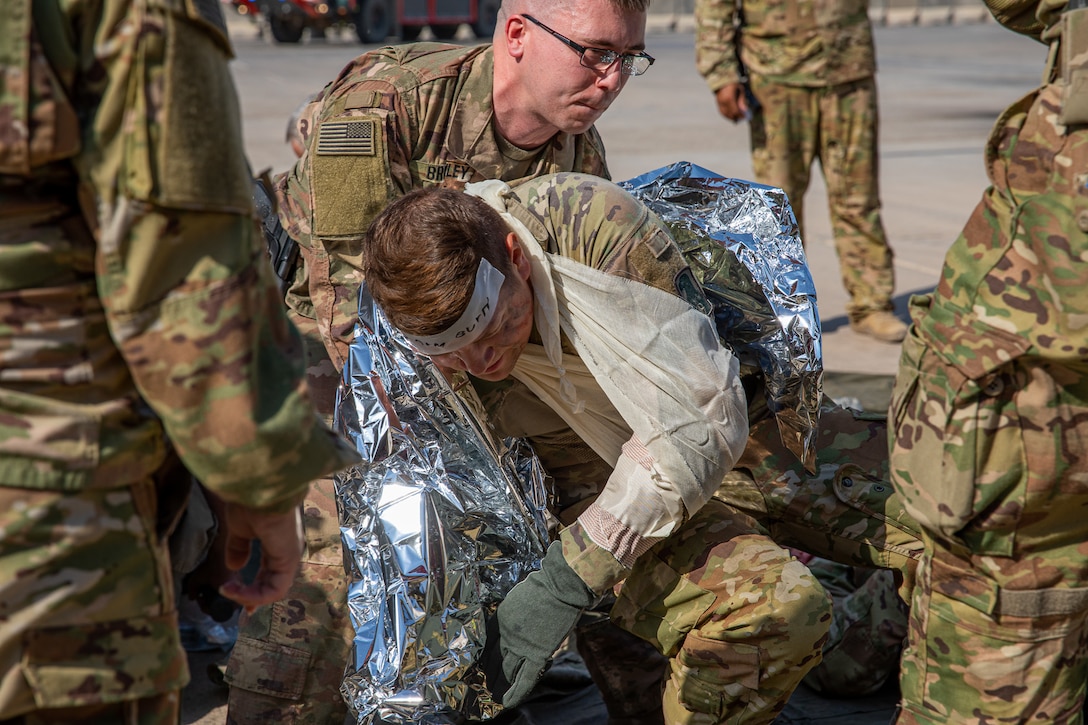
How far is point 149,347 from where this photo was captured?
1.35 m

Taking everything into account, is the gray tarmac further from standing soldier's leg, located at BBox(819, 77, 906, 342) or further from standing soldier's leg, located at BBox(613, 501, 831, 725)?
standing soldier's leg, located at BBox(613, 501, 831, 725)

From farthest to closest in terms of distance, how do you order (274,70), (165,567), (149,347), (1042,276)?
(274,70), (1042,276), (165,567), (149,347)

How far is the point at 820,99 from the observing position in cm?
543

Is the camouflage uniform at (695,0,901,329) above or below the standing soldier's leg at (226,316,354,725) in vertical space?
above

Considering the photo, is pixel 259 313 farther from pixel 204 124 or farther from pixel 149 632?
pixel 149 632

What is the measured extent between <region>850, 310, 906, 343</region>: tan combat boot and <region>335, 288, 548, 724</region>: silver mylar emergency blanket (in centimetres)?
316

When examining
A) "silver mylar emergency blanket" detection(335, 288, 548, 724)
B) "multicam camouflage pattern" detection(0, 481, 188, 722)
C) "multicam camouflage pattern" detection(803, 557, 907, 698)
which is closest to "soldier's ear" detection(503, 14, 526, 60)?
"silver mylar emergency blanket" detection(335, 288, 548, 724)

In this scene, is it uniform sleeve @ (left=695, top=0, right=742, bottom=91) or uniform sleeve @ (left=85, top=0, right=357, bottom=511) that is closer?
uniform sleeve @ (left=85, top=0, right=357, bottom=511)

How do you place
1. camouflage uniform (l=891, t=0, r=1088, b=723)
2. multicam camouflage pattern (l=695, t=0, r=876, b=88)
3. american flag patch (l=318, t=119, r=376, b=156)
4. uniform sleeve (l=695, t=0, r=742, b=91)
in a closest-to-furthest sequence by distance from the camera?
1. camouflage uniform (l=891, t=0, r=1088, b=723)
2. american flag patch (l=318, t=119, r=376, b=156)
3. multicam camouflage pattern (l=695, t=0, r=876, b=88)
4. uniform sleeve (l=695, t=0, r=742, b=91)

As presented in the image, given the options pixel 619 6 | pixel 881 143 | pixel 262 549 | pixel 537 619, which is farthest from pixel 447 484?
pixel 881 143

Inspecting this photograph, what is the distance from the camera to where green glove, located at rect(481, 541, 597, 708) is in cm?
224

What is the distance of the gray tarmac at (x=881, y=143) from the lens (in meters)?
3.03

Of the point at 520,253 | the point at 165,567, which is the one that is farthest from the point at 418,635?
the point at 165,567

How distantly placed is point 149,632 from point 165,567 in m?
0.08
